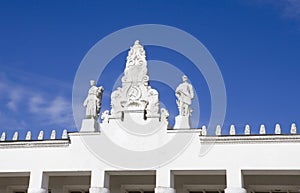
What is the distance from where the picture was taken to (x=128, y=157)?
78.1 ft

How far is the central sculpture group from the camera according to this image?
24.3 metres

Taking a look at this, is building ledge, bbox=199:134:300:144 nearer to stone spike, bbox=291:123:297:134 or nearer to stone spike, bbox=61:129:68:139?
stone spike, bbox=291:123:297:134

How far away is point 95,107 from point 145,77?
11.1ft

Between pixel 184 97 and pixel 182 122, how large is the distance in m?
1.41

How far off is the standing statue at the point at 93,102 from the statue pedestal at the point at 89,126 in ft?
0.85

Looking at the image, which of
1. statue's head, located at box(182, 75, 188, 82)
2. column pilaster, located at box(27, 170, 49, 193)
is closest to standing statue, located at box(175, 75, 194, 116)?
statue's head, located at box(182, 75, 188, 82)

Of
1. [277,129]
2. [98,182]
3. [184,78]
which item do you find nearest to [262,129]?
[277,129]

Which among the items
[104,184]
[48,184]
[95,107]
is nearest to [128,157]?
[104,184]

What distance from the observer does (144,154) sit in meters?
23.7

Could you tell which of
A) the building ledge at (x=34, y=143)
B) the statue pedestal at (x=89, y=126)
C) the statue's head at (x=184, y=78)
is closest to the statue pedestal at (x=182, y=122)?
the statue's head at (x=184, y=78)

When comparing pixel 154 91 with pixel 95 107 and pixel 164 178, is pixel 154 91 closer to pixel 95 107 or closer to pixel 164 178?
pixel 95 107

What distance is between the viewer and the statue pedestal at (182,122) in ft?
78.3

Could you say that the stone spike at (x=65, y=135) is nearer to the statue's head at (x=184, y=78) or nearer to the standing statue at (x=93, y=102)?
the standing statue at (x=93, y=102)

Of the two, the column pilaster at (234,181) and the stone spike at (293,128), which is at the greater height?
the stone spike at (293,128)
